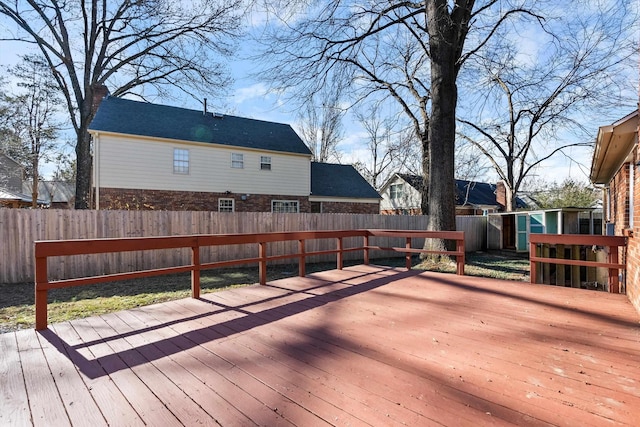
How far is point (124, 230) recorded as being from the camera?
27.0 feet

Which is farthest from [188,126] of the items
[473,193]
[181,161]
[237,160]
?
[473,193]

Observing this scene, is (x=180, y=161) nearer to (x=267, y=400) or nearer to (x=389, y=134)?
(x=389, y=134)

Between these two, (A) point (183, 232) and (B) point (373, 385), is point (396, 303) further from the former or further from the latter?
(A) point (183, 232)

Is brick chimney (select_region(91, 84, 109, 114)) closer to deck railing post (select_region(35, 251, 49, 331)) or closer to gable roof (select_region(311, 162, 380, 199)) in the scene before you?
gable roof (select_region(311, 162, 380, 199))

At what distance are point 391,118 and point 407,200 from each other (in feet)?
42.4

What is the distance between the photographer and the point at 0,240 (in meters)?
7.02

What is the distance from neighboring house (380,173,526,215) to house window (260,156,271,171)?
12928mm

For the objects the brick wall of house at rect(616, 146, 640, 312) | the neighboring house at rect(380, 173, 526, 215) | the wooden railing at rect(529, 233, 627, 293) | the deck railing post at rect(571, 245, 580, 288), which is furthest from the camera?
the neighboring house at rect(380, 173, 526, 215)

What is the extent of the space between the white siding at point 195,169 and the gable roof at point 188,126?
15.3 inches

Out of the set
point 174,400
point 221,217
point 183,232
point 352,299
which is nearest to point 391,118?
point 221,217

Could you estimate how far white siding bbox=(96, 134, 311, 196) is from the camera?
13.3 meters

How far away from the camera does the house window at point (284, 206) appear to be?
54.9 ft

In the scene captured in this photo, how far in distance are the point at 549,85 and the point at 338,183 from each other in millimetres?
11720

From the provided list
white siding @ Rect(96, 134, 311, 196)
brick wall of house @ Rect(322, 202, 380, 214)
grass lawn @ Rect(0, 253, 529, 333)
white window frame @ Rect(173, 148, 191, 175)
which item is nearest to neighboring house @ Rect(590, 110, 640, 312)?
grass lawn @ Rect(0, 253, 529, 333)
